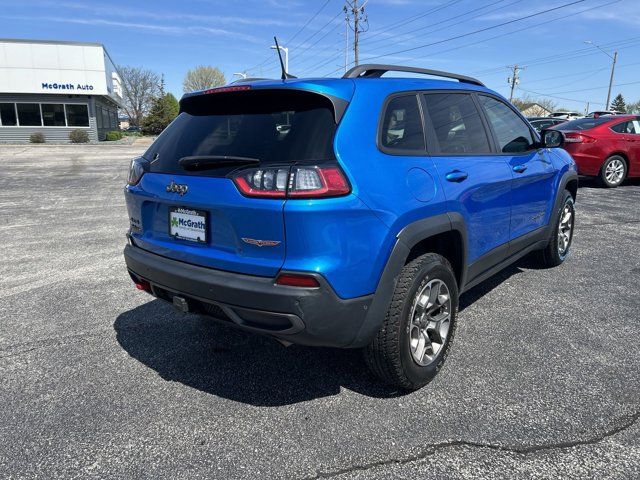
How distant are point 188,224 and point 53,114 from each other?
37.2 metres

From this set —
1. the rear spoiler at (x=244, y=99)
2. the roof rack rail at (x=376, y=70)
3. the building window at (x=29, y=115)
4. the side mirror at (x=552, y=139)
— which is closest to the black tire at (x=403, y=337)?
the rear spoiler at (x=244, y=99)

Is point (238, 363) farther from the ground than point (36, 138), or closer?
closer

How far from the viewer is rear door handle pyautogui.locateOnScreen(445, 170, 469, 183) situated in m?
2.94

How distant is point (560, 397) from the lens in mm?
2787

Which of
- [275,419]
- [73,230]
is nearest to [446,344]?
[275,419]

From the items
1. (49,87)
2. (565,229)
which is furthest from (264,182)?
(49,87)

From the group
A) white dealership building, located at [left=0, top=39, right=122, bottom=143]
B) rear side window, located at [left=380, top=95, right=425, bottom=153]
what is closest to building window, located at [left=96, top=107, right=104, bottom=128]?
white dealership building, located at [left=0, top=39, right=122, bottom=143]

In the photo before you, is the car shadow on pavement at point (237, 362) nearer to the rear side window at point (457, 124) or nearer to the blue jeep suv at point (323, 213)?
the blue jeep suv at point (323, 213)

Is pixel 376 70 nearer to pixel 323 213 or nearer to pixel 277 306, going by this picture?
pixel 323 213

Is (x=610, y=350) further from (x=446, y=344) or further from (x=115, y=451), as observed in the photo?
(x=115, y=451)

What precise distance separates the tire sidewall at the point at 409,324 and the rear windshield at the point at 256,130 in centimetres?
88

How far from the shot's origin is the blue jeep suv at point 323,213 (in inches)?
88.9

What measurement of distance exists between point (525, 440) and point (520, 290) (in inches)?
93.1

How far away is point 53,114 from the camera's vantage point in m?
34.0
